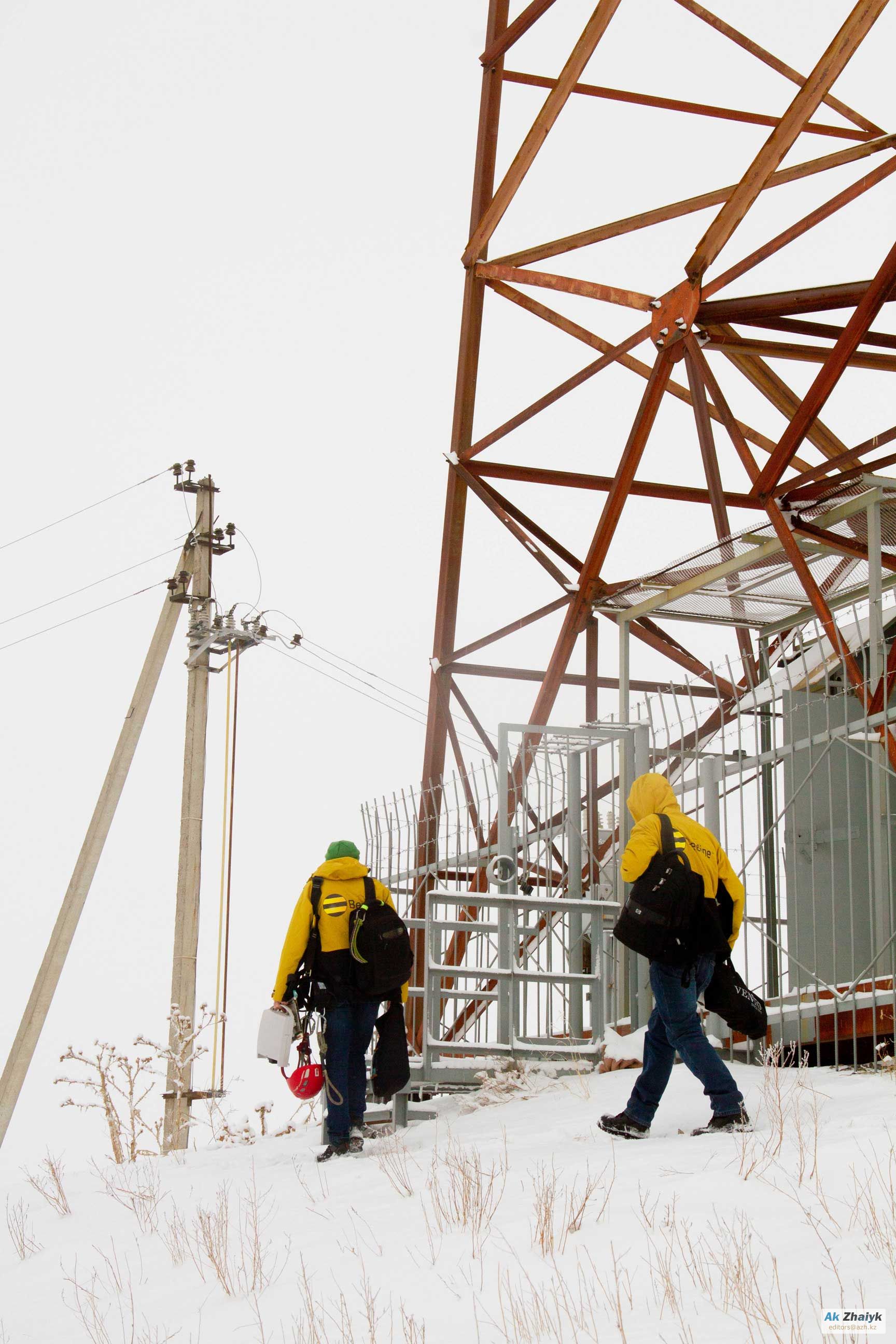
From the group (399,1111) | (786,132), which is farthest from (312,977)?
(786,132)

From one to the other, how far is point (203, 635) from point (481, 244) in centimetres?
858

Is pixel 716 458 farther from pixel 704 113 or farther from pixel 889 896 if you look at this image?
pixel 889 896

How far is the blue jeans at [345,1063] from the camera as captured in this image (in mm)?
8125

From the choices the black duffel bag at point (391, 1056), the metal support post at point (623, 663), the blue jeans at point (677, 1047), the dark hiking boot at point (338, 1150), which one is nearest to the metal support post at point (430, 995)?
the black duffel bag at point (391, 1056)

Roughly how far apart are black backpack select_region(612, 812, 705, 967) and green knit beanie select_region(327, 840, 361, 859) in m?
→ 1.88

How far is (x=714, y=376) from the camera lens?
41.8 ft

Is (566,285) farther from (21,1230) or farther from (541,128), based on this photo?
(21,1230)

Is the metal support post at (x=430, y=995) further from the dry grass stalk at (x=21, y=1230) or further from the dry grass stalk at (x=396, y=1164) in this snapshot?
the dry grass stalk at (x=21, y=1230)

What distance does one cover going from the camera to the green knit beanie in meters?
8.39

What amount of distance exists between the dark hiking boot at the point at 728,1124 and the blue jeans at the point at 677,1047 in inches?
0.7

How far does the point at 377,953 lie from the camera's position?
A: 318 inches

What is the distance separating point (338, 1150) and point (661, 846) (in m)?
2.50

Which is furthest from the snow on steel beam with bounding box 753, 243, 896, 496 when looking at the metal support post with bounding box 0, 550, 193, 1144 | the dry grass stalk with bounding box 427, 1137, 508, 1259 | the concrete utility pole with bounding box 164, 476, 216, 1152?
the metal support post with bounding box 0, 550, 193, 1144

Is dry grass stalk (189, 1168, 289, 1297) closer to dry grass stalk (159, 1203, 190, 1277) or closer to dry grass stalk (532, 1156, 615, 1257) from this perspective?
dry grass stalk (159, 1203, 190, 1277)
